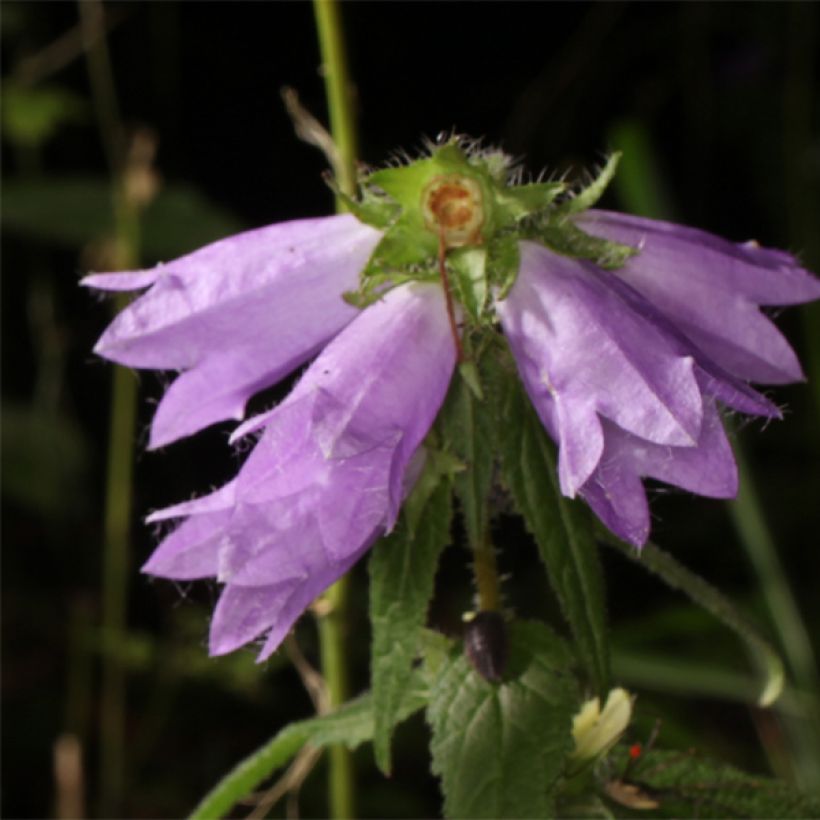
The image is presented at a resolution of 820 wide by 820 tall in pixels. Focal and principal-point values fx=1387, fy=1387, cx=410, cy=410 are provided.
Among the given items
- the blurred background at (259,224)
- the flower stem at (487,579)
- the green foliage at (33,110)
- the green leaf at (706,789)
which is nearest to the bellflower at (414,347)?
the flower stem at (487,579)

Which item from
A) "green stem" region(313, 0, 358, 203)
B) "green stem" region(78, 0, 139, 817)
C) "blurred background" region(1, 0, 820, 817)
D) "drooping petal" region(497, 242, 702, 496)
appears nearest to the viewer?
"drooping petal" region(497, 242, 702, 496)

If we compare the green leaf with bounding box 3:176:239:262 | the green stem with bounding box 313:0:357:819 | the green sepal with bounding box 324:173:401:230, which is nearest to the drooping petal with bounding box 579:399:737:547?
the green sepal with bounding box 324:173:401:230

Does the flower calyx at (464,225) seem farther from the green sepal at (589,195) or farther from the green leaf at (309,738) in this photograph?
the green leaf at (309,738)

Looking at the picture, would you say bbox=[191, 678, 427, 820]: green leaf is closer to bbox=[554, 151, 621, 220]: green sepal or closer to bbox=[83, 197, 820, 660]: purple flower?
bbox=[83, 197, 820, 660]: purple flower

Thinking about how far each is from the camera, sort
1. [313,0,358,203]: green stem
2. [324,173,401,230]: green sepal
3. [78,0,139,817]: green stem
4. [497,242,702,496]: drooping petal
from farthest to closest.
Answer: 1. [78,0,139,817]: green stem
2. [313,0,358,203]: green stem
3. [324,173,401,230]: green sepal
4. [497,242,702,496]: drooping petal

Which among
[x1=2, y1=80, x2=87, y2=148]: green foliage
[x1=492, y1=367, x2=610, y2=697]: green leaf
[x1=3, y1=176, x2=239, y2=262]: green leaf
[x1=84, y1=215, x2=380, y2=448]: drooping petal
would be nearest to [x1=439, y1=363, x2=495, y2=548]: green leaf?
[x1=492, y1=367, x2=610, y2=697]: green leaf

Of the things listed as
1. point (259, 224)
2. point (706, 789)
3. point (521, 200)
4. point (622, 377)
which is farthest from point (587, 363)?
point (259, 224)

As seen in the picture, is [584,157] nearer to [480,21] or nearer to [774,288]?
[480,21]

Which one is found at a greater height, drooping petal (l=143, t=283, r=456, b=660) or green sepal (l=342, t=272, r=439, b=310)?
green sepal (l=342, t=272, r=439, b=310)

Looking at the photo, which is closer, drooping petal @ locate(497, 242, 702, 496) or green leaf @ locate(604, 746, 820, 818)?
drooping petal @ locate(497, 242, 702, 496)

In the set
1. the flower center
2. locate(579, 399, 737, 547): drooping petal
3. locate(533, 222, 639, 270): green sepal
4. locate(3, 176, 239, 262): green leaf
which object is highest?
locate(3, 176, 239, 262): green leaf
